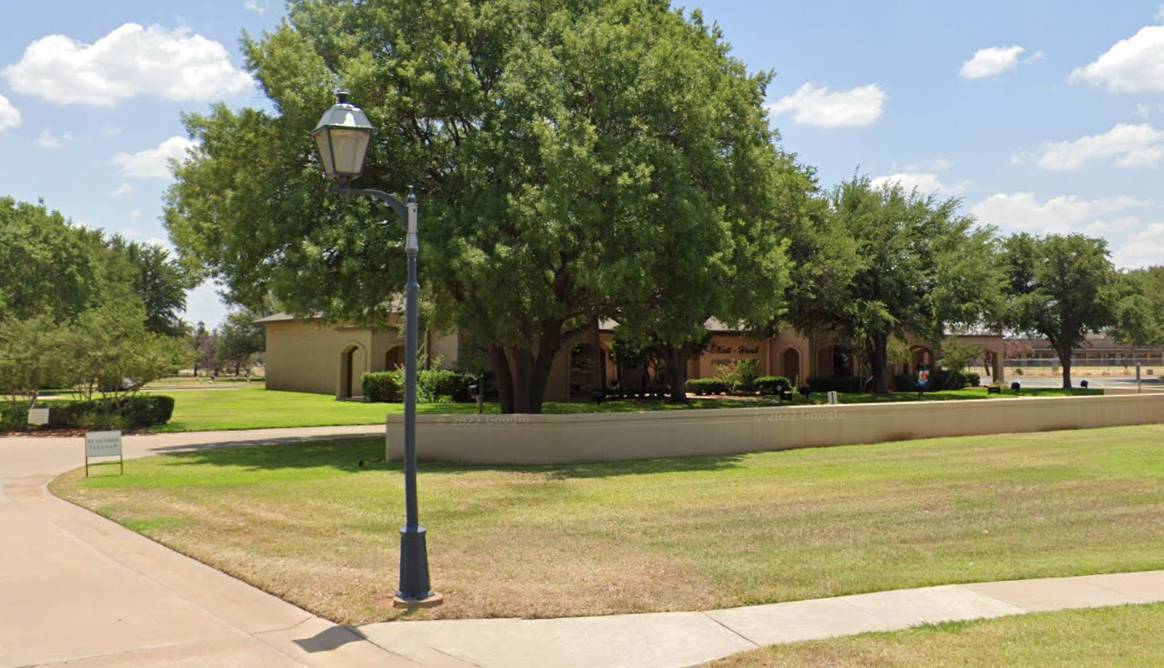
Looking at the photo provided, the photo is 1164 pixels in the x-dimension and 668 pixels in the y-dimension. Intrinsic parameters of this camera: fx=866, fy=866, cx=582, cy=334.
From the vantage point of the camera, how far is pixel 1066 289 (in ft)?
180

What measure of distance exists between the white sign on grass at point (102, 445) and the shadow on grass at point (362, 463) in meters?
2.16

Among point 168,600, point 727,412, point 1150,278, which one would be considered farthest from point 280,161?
point 1150,278

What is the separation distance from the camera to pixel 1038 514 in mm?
11602

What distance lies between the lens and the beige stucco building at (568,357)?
42531 mm

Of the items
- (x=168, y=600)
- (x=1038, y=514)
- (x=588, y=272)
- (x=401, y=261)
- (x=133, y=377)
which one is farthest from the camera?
(x=133, y=377)

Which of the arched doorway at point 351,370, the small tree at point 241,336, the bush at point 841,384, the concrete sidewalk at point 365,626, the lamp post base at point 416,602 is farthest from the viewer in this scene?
the small tree at point 241,336

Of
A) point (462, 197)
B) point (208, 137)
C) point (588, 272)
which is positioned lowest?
point (588, 272)

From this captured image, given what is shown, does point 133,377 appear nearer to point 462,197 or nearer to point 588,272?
point 462,197

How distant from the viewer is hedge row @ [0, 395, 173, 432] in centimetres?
2642

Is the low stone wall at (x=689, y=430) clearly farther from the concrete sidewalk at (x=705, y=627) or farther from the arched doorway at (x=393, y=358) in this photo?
the arched doorway at (x=393, y=358)

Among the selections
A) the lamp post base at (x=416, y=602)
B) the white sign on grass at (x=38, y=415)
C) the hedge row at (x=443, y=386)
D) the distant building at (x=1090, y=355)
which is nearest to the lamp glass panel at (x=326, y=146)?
the lamp post base at (x=416, y=602)

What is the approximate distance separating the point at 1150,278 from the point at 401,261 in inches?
3230

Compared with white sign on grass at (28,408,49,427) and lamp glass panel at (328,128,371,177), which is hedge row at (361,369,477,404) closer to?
white sign on grass at (28,408,49,427)

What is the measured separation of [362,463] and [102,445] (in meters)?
4.64
